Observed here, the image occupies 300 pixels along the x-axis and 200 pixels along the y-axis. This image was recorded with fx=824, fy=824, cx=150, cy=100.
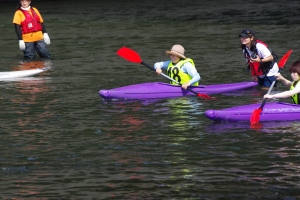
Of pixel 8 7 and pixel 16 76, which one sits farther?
pixel 8 7

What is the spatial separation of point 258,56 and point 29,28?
21.0 feet

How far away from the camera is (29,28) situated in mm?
18844

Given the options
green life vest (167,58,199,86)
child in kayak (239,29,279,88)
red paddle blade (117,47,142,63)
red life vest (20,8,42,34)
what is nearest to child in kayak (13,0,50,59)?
red life vest (20,8,42,34)

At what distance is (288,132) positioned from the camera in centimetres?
1149

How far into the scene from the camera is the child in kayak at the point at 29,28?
18719 millimetres

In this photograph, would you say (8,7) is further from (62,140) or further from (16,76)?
(62,140)

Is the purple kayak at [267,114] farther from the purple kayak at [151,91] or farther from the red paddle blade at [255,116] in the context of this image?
the purple kayak at [151,91]

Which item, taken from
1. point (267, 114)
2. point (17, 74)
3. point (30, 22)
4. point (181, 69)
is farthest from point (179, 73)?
point (30, 22)

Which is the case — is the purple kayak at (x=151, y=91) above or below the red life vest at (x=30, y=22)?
below

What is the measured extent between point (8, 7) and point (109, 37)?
12619mm

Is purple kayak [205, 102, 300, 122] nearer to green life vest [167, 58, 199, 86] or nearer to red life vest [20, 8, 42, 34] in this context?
green life vest [167, 58, 199, 86]

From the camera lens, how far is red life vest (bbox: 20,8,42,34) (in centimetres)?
1877

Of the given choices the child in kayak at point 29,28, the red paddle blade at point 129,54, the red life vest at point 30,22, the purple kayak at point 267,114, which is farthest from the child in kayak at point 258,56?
the red life vest at point 30,22

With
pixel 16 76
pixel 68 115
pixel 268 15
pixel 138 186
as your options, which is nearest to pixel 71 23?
pixel 268 15
